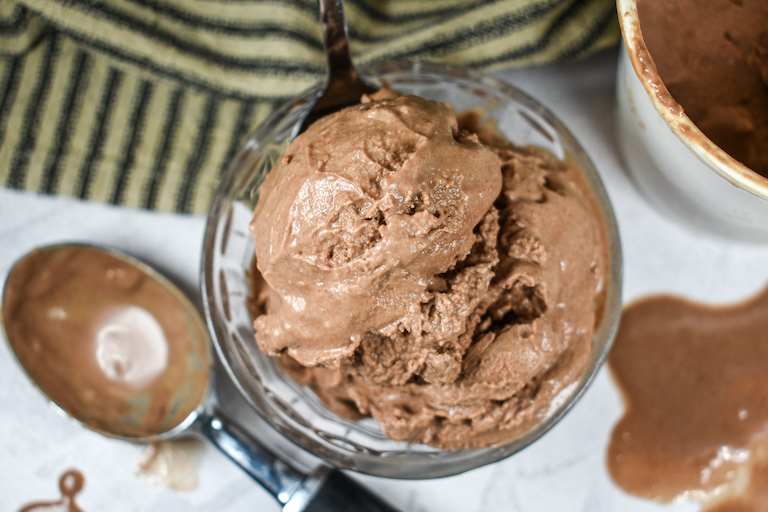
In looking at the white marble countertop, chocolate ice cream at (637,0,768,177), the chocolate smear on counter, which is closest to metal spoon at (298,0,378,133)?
the white marble countertop

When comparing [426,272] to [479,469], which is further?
[479,469]

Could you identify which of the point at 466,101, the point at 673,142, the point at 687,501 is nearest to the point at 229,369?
the point at 466,101

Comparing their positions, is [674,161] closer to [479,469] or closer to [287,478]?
[479,469]

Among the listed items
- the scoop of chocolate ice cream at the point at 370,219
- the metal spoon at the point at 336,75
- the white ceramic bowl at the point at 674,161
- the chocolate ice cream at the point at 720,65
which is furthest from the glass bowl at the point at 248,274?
the scoop of chocolate ice cream at the point at 370,219

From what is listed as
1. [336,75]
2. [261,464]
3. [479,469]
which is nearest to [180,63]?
[336,75]

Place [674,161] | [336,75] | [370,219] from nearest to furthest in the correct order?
[370,219]
[674,161]
[336,75]

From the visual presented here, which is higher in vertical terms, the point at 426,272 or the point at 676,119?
the point at 676,119

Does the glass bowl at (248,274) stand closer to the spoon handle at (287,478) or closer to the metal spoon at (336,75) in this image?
the metal spoon at (336,75)
